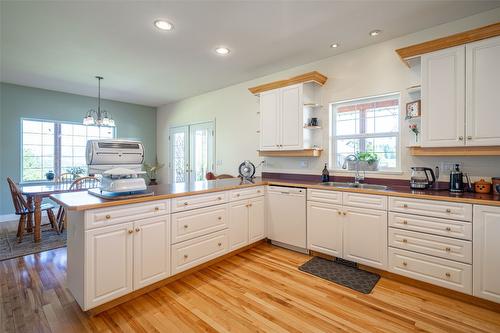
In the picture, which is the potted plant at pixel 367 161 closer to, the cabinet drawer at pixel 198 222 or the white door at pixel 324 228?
the white door at pixel 324 228

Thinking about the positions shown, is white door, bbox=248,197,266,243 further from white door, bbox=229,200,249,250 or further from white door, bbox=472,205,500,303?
white door, bbox=472,205,500,303

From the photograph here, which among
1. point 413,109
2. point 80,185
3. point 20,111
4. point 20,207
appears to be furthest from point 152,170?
point 413,109

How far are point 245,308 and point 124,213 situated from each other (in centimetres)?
128

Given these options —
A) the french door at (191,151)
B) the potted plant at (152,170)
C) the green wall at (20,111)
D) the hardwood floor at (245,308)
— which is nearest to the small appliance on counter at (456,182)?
the hardwood floor at (245,308)

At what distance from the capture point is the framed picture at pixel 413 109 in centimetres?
262

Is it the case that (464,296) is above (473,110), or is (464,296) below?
below

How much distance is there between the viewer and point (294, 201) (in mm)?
3164

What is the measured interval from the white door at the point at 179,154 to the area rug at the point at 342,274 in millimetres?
3963

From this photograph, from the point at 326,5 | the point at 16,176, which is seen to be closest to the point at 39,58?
the point at 16,176

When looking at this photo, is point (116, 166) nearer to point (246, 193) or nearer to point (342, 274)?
point (246, 193)

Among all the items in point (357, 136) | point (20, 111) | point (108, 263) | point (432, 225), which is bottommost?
point (108, 263)

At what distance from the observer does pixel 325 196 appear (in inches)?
114

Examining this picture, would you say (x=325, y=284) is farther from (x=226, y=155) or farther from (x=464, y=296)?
(x=226, y=155)

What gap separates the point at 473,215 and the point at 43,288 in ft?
12.8
